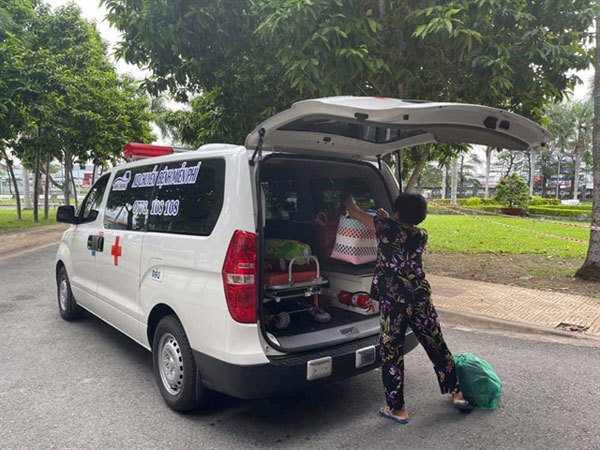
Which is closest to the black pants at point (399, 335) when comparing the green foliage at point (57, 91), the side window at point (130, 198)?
the side window at point (130, 198)

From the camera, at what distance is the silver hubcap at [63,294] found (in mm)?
5648

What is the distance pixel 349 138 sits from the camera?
382 centimetres

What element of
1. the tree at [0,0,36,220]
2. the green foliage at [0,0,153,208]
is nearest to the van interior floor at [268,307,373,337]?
the green foliage at [0,0,153,208]

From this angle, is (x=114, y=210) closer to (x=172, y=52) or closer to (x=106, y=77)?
(x=172, y=52)

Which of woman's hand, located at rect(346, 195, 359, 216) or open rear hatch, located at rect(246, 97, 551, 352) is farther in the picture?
woman's hand, located at rect(346, 195, 359, 216)

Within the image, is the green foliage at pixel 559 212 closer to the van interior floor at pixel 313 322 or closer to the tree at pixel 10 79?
the tree at pixel 10 79

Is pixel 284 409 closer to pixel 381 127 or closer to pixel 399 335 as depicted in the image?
pixel 399 335

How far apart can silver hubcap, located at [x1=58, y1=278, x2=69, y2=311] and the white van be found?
1.02 meters

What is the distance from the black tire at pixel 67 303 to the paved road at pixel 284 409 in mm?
720

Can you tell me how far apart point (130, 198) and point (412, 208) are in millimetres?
2520

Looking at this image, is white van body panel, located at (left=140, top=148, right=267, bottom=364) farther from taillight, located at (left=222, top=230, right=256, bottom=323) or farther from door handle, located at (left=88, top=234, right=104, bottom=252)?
door handle, located at (left=88, top=234, right=104, bottom=252)

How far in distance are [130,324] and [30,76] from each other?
34.1ft

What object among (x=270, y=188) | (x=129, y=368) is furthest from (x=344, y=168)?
(x=129, y=368)

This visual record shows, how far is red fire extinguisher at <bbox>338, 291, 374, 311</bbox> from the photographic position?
380 centimetres
